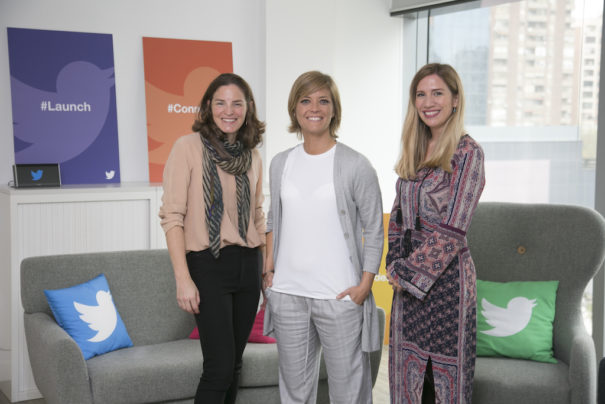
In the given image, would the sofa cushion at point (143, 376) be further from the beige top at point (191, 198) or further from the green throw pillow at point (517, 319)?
the green throw pillow at point (517, 319)

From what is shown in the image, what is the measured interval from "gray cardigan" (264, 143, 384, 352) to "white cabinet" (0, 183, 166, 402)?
71.2 inches

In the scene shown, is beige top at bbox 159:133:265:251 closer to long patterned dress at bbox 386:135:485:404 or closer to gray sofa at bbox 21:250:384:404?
long patterned dress at bbox 386:135:485:404

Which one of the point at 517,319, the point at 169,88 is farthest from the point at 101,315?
the point at 517,319

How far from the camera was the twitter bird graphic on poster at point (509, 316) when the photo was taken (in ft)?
9.62

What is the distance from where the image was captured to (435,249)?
2164mm

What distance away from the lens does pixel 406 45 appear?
504 centimetres

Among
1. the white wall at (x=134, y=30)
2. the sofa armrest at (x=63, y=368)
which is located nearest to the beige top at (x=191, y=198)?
the sofa armrest at (x=63, y=368)

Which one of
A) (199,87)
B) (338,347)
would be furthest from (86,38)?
(338,347)

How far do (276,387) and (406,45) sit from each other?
121 inches

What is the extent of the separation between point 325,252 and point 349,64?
296 centimetres

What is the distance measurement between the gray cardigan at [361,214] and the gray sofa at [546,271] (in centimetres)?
68

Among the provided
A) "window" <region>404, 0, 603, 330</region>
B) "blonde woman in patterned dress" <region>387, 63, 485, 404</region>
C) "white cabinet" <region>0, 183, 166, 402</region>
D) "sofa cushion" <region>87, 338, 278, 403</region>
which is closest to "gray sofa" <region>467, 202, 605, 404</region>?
"blonde woman in patterned dress" <region>387, 63, 485, 404</region>

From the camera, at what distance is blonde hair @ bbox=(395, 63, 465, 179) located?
7.22 ft

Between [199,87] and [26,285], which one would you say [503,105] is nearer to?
[199,87]
